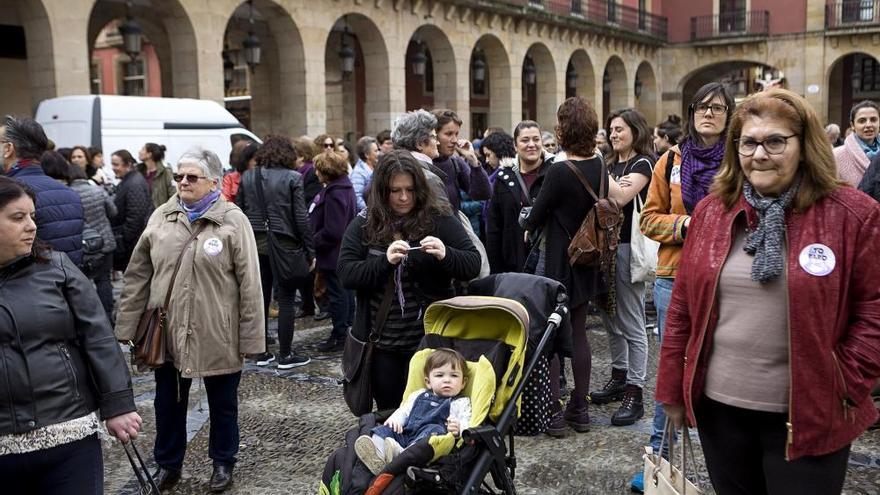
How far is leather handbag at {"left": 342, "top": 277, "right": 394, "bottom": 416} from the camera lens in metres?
3.69

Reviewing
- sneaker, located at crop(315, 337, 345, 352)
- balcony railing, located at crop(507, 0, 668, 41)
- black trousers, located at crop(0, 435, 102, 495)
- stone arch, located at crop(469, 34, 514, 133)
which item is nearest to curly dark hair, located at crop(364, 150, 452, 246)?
black trousers, located at crop(0, 435, 102, 495)

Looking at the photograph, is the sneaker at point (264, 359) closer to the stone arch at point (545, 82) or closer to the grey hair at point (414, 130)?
the grey hair at point (414, 130)

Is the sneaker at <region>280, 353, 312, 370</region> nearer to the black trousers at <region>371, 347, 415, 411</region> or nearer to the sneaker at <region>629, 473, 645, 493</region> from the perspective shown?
the black trousers at <region>371, 347, 415, 411</region>

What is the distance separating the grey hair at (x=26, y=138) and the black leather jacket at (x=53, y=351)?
221 centimetres

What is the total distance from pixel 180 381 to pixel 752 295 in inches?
117

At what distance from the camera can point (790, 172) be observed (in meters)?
2.38

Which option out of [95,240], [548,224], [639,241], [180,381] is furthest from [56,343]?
[95,240]

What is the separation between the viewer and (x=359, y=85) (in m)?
24.5

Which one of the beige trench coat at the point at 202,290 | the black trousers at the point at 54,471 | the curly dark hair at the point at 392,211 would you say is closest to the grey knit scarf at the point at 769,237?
the curly dark hair at the point at 392,211

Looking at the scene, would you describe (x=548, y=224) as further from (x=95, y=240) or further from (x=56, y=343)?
(x=95, y=240)

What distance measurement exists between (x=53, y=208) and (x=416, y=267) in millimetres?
2678

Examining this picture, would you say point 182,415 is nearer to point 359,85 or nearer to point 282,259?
point 282,259

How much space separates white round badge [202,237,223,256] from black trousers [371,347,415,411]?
3.30ft

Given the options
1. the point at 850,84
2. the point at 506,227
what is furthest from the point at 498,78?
the point at 850,84
